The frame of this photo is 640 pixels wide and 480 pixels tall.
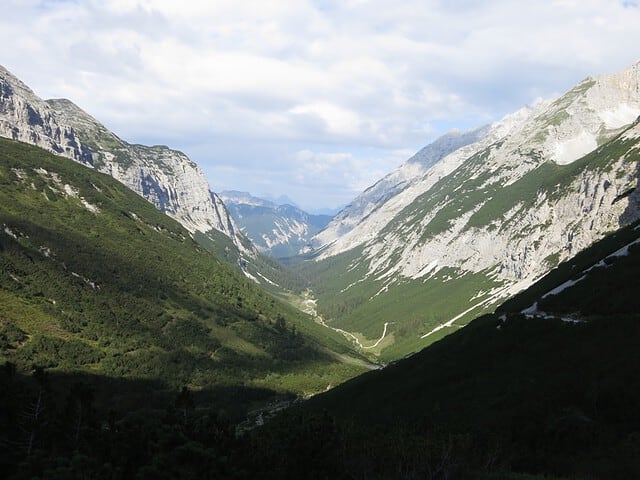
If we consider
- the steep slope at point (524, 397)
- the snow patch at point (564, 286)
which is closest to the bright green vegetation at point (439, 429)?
the steep slope at point (524, 397)

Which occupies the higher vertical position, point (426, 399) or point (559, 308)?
point (559, 308)

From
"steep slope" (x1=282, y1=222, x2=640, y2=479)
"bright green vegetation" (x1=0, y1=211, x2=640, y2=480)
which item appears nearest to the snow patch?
"steep slope" (x1=282, y1=222, x2=640, y2=479)

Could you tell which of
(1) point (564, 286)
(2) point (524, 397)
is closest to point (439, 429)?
(2) point (524, 397)

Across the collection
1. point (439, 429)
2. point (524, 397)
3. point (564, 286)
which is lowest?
point (439, 429)

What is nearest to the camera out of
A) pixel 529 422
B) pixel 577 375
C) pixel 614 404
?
pixel 614 404

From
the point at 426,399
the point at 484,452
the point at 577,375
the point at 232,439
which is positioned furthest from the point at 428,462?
the point at 426,399

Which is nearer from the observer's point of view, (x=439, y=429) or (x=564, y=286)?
(x=439, y=429)

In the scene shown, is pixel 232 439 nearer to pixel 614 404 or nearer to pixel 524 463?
pixel 524 463

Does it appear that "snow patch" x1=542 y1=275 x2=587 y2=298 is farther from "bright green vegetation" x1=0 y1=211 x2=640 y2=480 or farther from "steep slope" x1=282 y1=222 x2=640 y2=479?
"bright green vegetation" x1=0 y1=211 x2=640 y2=480

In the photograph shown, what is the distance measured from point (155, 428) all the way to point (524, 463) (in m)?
31.1

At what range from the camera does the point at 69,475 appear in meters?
24.0

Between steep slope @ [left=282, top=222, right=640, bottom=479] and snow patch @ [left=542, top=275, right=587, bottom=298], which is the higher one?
snow patch @ [left=542, top=275, right=587, bottom=298]

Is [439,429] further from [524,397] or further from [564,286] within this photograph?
[564,286]

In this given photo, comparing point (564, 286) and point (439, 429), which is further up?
point (564, 286)
